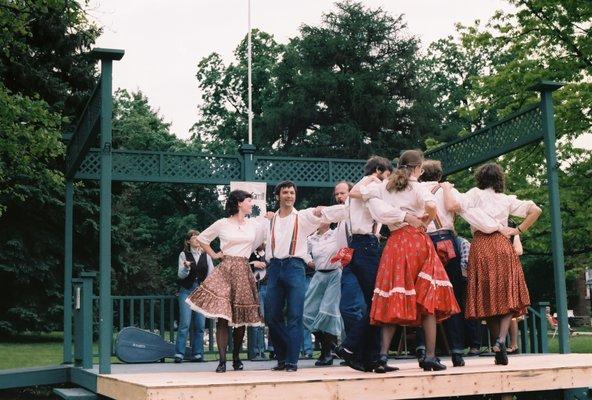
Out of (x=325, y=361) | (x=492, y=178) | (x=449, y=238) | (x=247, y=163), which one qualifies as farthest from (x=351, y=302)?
(x=247, y=163)

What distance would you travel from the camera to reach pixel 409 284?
21.3 feet

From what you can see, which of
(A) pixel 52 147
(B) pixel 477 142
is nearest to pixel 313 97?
(A) pixel 52 147

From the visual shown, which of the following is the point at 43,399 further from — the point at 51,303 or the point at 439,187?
the point at 51,303

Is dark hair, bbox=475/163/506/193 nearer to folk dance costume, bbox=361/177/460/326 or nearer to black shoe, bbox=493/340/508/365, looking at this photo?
folk dance costume, bbox=361/177/460/326

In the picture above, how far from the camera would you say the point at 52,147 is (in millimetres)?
14102

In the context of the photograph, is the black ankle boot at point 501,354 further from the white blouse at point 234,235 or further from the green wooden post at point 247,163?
the green wooden post at point 247,163

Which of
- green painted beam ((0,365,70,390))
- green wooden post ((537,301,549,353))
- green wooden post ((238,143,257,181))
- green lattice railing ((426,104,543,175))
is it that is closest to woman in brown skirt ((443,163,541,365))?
green lattice railing ((426,104,543,175))

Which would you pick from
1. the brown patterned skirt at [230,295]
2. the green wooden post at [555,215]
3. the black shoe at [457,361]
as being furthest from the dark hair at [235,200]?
the green wooden post at [555,215]

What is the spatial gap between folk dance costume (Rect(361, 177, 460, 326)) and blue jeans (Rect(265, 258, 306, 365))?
89 cm

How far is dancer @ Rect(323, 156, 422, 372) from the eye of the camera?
683 cm

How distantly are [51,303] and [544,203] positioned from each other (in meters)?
13.4

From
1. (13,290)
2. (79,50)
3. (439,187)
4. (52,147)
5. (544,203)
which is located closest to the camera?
(439,187)

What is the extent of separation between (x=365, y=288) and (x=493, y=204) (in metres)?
1.42

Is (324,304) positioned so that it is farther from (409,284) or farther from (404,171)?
(404,171)
